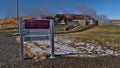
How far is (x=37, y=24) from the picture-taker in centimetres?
1092

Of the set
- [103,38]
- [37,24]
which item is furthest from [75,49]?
[103,38]

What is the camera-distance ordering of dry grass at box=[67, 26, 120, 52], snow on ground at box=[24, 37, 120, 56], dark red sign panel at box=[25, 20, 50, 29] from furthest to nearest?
dry grass at box=[67, 26, 120, 52] < snow on ground at box=[24, 37, 120, 56] < dark red sign panel at box=[25, 20, 50, 29]

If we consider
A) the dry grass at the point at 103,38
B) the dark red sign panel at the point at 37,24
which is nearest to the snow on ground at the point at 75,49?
the dry grass at the point at 103,38

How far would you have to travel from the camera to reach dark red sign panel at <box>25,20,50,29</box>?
10836mm

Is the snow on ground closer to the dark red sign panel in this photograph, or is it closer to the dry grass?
the dry grass

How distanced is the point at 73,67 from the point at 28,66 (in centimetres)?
136

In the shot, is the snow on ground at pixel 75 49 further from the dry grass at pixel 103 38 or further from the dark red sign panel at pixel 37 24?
the dark red sign panel at pixel 37 24

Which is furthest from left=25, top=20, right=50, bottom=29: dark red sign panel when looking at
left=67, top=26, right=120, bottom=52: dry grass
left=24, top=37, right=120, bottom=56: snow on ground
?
left=67, top=26, right=120, bottom=52: dry grass

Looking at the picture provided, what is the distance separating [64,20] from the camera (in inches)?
2835

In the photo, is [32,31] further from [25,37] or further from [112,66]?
[112,66]

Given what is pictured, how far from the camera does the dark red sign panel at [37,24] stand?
10.8 m

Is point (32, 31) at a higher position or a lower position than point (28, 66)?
higher

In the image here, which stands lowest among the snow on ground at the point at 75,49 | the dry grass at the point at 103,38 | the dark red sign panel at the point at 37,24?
the dry grass at the point at 103,38

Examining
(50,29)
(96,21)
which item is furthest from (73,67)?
(96,21)
